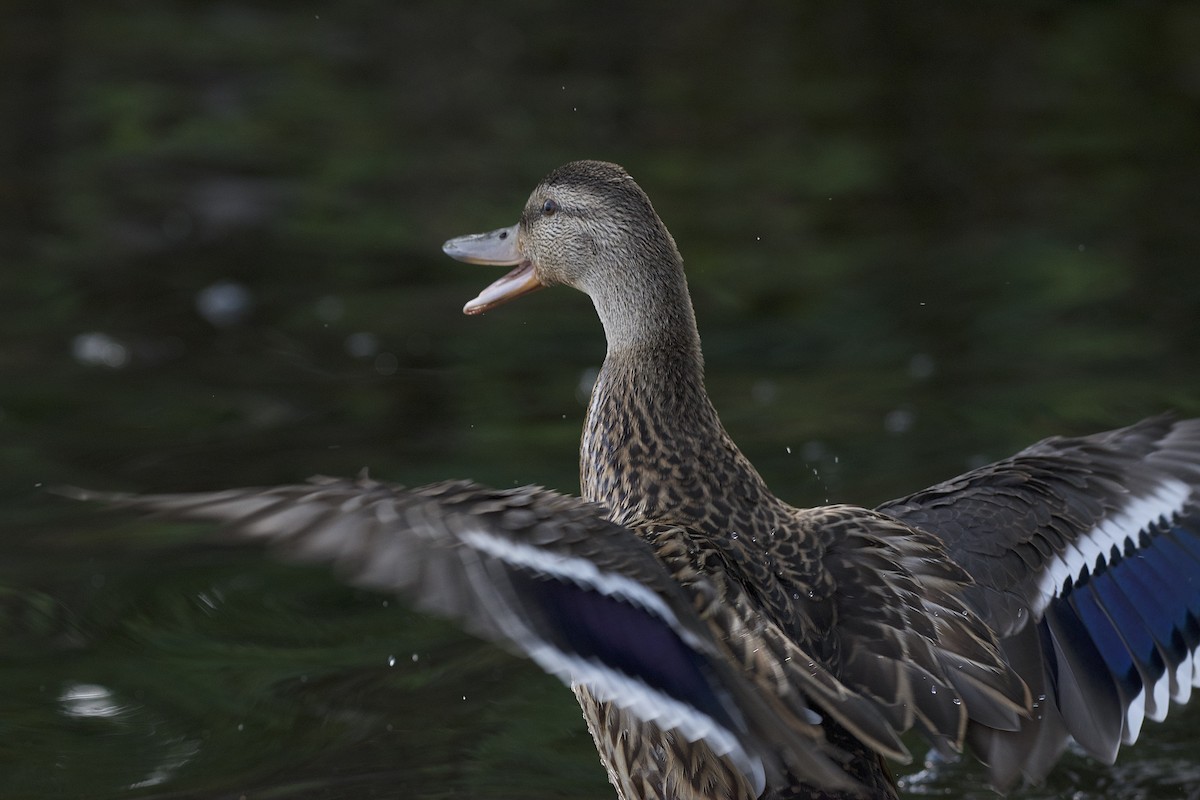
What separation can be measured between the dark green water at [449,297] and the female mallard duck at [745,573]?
39.0 inches

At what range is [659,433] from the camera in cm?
423

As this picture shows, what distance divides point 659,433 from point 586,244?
739 millimetres

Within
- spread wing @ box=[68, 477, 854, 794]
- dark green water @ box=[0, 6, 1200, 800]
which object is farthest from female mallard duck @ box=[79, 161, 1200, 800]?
dark green water @ box=[0, 6, 1200, 800]

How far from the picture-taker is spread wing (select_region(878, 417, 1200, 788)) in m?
4.20

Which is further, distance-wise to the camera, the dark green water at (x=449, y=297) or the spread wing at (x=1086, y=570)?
the dark green water at (x=449, y=297)

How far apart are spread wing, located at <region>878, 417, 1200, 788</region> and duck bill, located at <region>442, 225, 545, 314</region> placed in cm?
122

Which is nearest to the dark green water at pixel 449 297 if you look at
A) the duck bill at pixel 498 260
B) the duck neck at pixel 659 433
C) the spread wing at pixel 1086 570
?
the spread wing at pixel 1086 570

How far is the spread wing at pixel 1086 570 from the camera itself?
165 inches

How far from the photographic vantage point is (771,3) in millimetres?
12969

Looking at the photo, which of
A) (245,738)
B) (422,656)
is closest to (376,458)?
(422,656)

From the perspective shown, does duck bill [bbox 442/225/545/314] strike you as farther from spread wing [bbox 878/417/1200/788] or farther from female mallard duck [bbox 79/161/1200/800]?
spread wing [bbox 878/417/1200/788]

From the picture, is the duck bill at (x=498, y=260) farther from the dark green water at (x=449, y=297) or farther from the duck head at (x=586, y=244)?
the dark green water at (x=449, y=297)

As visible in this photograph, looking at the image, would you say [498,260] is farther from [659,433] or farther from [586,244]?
[659,433]

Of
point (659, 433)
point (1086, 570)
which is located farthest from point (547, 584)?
point (1086, 570)
